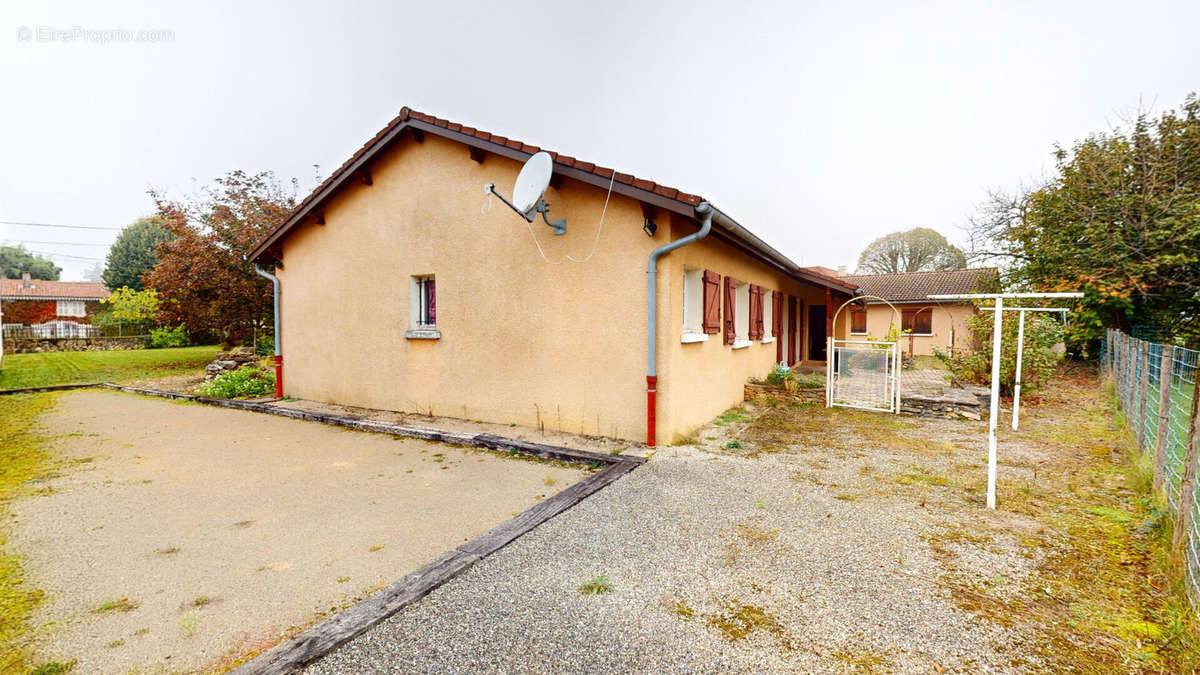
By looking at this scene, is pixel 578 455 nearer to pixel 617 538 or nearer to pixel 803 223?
pixel 617 538

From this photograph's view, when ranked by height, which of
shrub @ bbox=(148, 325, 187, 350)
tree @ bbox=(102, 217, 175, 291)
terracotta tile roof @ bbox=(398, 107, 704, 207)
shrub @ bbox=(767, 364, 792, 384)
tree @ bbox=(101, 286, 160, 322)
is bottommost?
Answer: shrub @ bbox=(767, 364, 792, 384)

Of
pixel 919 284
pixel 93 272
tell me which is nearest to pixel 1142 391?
pixel 919 284

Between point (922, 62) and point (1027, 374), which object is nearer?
point (1027, 374)

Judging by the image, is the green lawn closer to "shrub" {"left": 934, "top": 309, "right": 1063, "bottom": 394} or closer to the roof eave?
the roof eave

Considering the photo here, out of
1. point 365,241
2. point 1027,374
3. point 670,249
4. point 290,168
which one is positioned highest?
point 290,168

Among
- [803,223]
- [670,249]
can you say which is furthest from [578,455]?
[803,223]

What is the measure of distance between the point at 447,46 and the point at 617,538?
→ 1221cm

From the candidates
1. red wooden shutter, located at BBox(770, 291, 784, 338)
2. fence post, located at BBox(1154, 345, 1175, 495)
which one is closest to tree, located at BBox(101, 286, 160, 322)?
red wooden shutter, located at BBox(770, 291, 784, 338)

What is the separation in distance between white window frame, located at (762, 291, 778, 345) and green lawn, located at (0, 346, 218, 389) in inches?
654

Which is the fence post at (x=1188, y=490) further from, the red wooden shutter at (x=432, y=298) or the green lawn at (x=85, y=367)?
the green lawn at (x=85, y=367)

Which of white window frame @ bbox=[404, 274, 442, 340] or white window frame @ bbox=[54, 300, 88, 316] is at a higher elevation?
white window frame @ bbox=[54, 300, 88, 316]

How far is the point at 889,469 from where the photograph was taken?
4.75 meters

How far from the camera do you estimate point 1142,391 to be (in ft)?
17.2

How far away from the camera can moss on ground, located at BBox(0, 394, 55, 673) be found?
2133mm
